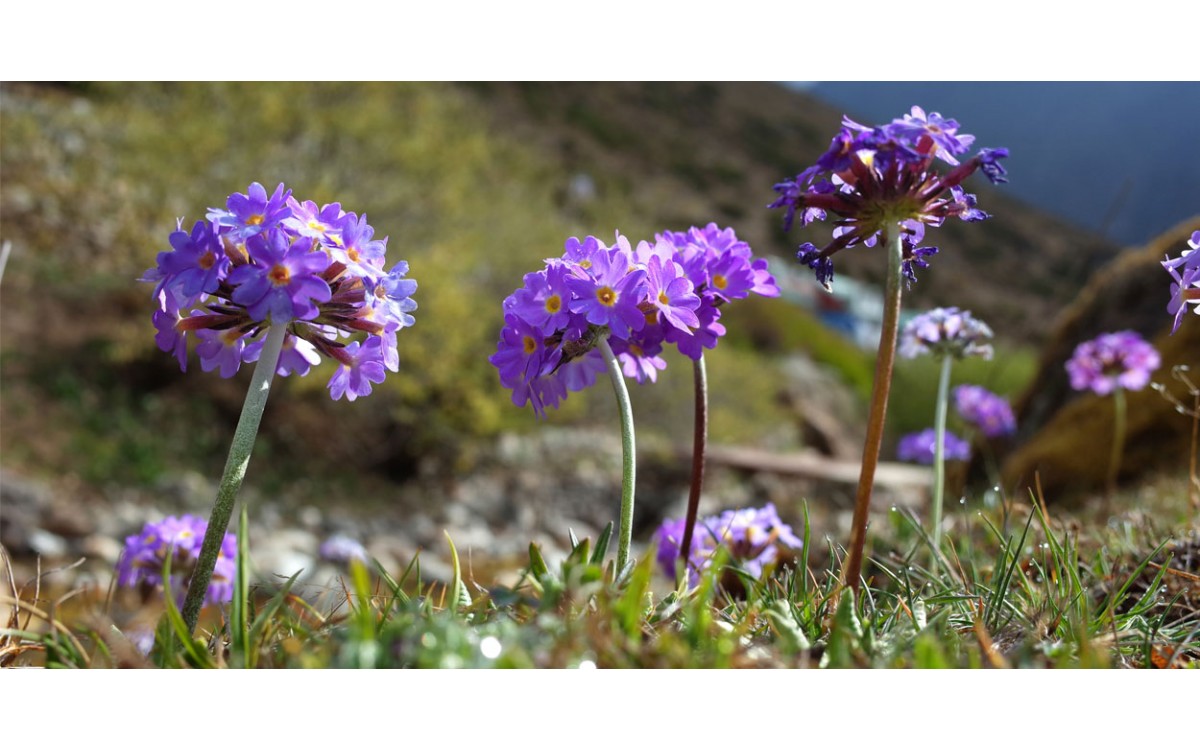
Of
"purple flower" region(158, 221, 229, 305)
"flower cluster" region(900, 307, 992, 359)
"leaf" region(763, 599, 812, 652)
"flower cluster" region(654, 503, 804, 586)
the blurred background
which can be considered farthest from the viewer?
the blurred background

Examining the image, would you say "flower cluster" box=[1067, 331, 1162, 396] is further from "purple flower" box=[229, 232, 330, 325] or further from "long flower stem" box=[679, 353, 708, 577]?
"purple flower" box=[229, 232, 330, 325]

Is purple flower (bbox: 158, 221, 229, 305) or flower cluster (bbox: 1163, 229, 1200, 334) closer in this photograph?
purple flower (bbox: 158, 221, 229, 305)

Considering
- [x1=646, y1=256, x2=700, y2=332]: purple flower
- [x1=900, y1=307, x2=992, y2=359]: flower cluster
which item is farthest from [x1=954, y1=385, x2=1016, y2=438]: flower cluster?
[x1=646, y1=256, x2=700, y2=332]: purple flower

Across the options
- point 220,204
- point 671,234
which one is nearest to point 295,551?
point 220,204

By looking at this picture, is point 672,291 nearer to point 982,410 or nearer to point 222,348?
point 222,348

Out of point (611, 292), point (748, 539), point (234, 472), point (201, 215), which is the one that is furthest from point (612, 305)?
point (201, 215)
